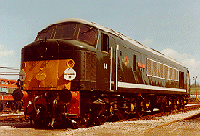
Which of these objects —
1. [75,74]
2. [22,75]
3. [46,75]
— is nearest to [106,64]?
[75,74]

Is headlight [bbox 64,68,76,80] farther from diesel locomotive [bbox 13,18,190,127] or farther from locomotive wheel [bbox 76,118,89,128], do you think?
locomotive wheel [bbox 76,118,89,128]

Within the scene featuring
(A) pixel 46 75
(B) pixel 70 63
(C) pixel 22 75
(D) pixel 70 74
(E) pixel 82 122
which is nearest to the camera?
(D) pixel 70 74

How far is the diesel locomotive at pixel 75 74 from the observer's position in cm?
1016

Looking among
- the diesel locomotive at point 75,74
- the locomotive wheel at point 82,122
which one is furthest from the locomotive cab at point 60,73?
the locomotive wheel at point 82,122

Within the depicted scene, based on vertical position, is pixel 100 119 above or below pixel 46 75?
below

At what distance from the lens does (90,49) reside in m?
10.7

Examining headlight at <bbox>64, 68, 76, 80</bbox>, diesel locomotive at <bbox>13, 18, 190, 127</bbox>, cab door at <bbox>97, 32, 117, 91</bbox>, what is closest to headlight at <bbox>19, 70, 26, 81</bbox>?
diesel locomotive at <bbox>13, 18, 190, 127</bbox>

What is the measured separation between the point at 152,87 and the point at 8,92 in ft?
44.1

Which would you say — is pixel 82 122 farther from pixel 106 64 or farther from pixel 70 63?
pixel 106 64

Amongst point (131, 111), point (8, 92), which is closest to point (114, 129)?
point (131, 111)

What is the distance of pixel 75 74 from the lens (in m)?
10.2

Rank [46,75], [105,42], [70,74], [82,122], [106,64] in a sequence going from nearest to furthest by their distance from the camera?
[70,74] → [46,75] → [82,122] → [106,64] → [105,42]

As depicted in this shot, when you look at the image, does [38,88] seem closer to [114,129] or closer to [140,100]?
[114,129]

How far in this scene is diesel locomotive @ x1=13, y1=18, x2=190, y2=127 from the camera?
1016 cm
